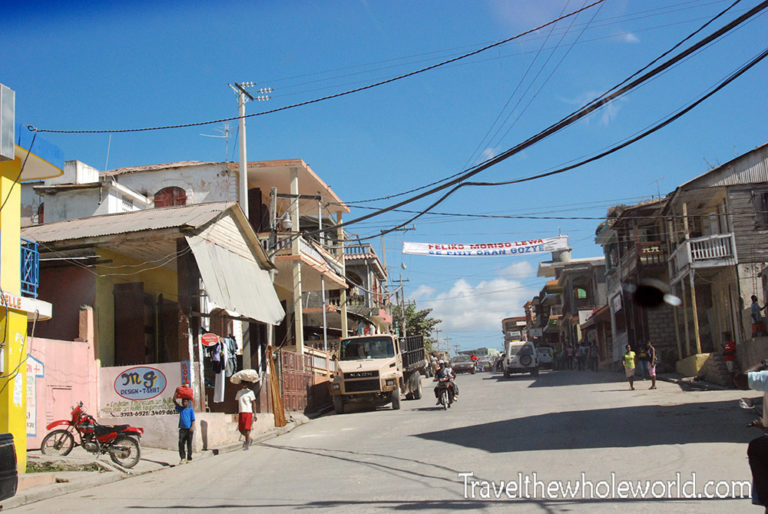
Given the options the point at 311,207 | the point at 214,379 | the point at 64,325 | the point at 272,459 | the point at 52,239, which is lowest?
the point at 272,459

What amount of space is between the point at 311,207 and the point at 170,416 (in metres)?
18.0

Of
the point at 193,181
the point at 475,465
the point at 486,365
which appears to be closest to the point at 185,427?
the point at 475,465

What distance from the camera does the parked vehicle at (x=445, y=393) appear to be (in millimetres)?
22062

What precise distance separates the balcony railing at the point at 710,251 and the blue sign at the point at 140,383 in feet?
62.2

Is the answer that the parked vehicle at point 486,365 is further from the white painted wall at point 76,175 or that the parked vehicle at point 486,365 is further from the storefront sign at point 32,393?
the storefront sign at point 32,393

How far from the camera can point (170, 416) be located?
16422 mm

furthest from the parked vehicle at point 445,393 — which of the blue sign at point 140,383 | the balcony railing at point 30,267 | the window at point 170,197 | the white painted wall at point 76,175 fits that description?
the white painted wall at point 76,175

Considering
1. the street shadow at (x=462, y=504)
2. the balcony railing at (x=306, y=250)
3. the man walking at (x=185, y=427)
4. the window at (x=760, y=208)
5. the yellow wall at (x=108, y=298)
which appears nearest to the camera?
the street shadow at (x=462, y=504)

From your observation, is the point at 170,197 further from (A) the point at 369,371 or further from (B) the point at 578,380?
(B) the point at 578,380

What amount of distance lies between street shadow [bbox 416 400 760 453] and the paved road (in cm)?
2

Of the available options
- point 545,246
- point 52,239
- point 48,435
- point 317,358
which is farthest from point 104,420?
point 545,246

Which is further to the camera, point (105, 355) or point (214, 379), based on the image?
point (214, 379)

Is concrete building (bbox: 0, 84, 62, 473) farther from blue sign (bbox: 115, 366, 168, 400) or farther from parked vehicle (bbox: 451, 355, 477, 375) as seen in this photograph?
parked vehicle (bbox: 451, 355, 477, 375)

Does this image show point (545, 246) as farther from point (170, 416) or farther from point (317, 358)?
point (170, 416)
